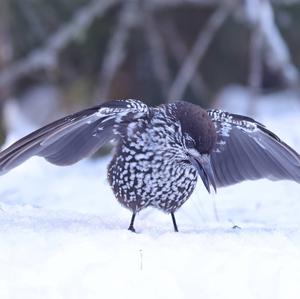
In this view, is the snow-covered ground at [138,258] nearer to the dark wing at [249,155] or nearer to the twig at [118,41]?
the dark wing at [249,155]

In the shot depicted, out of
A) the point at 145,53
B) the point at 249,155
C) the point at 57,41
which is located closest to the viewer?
the point at 249,155

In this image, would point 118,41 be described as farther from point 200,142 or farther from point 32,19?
point 200,142

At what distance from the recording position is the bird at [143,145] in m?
4.58

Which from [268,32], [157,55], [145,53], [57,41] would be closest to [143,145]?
[268,32]

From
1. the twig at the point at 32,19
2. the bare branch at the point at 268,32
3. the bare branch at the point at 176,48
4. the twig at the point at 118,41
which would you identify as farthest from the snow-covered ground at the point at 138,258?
the bare branch at the point at 176,48

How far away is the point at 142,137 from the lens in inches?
188

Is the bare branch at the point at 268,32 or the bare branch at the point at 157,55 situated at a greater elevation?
the bare branch at the point at 157,55

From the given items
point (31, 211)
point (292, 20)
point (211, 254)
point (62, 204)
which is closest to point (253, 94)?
point (292, 20)

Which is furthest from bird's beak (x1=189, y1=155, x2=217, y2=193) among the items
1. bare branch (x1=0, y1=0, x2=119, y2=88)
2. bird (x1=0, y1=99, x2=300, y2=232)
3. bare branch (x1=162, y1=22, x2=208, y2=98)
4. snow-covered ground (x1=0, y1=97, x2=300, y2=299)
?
bare branch (x1=162, y1=22, x2=208, y2=98)

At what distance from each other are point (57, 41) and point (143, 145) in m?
5.28

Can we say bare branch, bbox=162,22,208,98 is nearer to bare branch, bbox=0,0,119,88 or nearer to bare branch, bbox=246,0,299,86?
bare branch, bbox=0,0,119,88

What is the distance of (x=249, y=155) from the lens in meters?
5.29

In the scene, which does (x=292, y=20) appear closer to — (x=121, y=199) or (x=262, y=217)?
(x=262, y=217)

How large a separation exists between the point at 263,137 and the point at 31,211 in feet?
4.72
